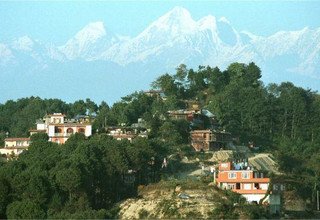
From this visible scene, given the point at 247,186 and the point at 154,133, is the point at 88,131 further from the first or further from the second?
the point at 247,186

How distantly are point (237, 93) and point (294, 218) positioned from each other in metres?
22.6

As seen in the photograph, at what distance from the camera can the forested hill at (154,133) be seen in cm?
4959

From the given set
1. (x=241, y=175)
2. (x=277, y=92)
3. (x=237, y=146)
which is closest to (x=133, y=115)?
(x=237, y=146)

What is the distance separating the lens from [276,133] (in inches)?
2805

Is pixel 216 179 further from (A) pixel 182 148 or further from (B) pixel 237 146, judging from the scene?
(B) pixel 237 146

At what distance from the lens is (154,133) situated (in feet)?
209

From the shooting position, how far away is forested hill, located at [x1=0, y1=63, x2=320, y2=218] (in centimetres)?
4959

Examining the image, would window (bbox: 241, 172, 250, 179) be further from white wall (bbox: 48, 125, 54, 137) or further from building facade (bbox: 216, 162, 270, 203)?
white wall (bbox: 48, 125, 54, 137)

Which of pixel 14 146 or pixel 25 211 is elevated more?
pixel 14 146

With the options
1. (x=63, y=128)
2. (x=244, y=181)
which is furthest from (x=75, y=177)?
(x=63, y=128)

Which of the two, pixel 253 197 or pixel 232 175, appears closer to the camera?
pixel 253 197

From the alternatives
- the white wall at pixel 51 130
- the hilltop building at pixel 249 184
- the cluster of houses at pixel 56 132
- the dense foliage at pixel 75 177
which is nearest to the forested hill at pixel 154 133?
the dense foliage at pixel 75 177

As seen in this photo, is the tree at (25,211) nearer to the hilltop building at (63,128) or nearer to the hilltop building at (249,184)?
the hilltop building at (249,184)

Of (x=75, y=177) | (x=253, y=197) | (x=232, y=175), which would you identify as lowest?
(x=253, y=197)
